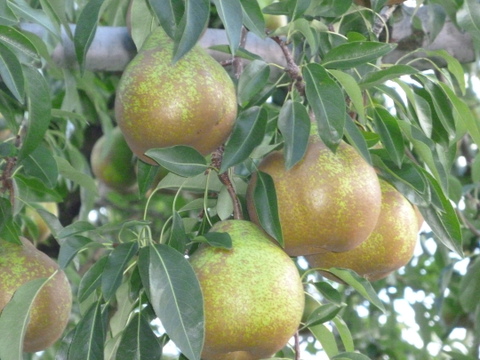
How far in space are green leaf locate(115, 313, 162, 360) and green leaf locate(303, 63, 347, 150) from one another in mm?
383

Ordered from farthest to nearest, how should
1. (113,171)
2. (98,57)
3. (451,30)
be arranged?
(113,171) → (451,30) → (98,57)

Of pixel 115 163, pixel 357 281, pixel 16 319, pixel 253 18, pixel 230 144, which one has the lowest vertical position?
pixel 115 163

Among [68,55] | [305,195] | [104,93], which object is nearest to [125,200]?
[104,93]

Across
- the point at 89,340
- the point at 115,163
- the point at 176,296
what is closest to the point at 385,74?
the point at 176,296

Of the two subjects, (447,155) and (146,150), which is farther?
(447,155)

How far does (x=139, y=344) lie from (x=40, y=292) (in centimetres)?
21

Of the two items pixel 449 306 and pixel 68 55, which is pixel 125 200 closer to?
pixel 449 306

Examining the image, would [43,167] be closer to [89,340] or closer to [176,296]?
[89,340]

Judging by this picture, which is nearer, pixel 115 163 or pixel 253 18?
pixel 253 18

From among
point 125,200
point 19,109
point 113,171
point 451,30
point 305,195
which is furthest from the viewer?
point 125,200

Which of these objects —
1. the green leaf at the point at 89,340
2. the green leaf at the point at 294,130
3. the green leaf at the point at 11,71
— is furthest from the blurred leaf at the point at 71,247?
the green leaf at the point at 294,130

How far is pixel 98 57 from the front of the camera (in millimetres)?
2033

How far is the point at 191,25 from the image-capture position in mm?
1134

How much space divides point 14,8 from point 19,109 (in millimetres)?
448
